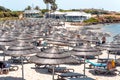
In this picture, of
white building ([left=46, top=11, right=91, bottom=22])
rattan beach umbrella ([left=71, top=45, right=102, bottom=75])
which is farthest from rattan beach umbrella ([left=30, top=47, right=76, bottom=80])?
white building ([left=46, top=11, right=91, bottom=22])

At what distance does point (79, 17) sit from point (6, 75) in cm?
9719

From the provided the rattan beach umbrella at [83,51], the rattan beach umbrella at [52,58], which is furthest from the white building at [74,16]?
the rattan beach umbrella at [52,58]

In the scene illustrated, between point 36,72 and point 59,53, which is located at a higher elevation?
point 59,53

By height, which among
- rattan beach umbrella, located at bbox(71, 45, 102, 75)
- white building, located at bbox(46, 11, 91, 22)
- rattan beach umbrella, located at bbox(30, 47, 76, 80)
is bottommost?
white building, located at bbox(46, 11, 91, 22)

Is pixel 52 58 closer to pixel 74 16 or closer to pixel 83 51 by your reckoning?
pixel 83 51

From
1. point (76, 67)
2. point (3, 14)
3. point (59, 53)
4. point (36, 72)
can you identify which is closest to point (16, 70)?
point (36, 72)

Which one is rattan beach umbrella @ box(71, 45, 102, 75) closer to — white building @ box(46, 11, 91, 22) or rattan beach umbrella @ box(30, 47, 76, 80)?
rattan beach umbrella @ box(30, 47, 76, 80)

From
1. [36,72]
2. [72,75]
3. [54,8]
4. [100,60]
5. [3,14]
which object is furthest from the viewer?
[54,8]

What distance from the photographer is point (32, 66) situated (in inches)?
891

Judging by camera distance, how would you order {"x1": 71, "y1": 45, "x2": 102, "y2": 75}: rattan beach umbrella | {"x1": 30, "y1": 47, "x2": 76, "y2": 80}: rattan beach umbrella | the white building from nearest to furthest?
{"x1": 30, "y1": 47, "x2": 76, "y2": 80}: rattan beach umbrella → {"x1": 71, "y1": 45, "x2": 102, "y2": 75}: rattan beach umbrella → the white building

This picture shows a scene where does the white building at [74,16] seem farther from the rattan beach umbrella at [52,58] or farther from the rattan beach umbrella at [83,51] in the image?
the rattan beach umbrella at [52,58]

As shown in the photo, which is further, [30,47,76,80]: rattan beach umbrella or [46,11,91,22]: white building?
[46,11,91,22]: white building

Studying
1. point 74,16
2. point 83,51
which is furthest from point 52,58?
point 74,16

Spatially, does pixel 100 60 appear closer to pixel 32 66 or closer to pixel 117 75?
pixel 117 75
